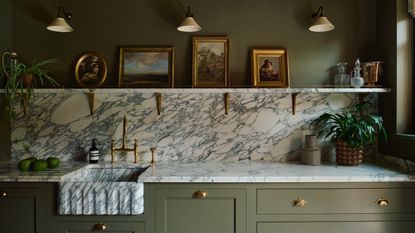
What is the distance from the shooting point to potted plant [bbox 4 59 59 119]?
90.0 inches

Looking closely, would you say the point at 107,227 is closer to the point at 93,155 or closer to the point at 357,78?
the point at 93,155

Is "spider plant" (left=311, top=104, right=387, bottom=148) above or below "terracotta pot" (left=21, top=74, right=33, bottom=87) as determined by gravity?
below

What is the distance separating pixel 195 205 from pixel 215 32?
145cm

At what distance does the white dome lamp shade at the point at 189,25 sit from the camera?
7.57ft

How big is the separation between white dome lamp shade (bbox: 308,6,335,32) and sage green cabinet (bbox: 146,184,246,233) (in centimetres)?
141

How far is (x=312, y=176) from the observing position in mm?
1939

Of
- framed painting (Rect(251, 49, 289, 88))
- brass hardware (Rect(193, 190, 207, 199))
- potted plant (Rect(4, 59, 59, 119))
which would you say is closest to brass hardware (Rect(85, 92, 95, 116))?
potted plant (Rect(4, 59, 59, 119))

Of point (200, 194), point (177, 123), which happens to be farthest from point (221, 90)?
point (200, 194)

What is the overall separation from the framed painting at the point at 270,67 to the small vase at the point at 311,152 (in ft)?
1.62

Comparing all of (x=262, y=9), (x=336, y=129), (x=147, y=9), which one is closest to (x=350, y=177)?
(x=336, y=129)

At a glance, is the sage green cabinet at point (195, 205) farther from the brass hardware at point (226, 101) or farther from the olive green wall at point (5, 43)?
the olive green wall at point (5, 43)

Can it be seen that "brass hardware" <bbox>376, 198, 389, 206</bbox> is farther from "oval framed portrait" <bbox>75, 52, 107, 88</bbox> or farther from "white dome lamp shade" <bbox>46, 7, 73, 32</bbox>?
"white dome lamp shade" <bbox>46, 7, 73, 32</bbox>

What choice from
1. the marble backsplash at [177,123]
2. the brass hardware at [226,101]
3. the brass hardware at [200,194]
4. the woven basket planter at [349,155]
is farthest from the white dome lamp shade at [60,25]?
the woven basket planter at [349,155]

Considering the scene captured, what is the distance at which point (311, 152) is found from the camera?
2.36m
